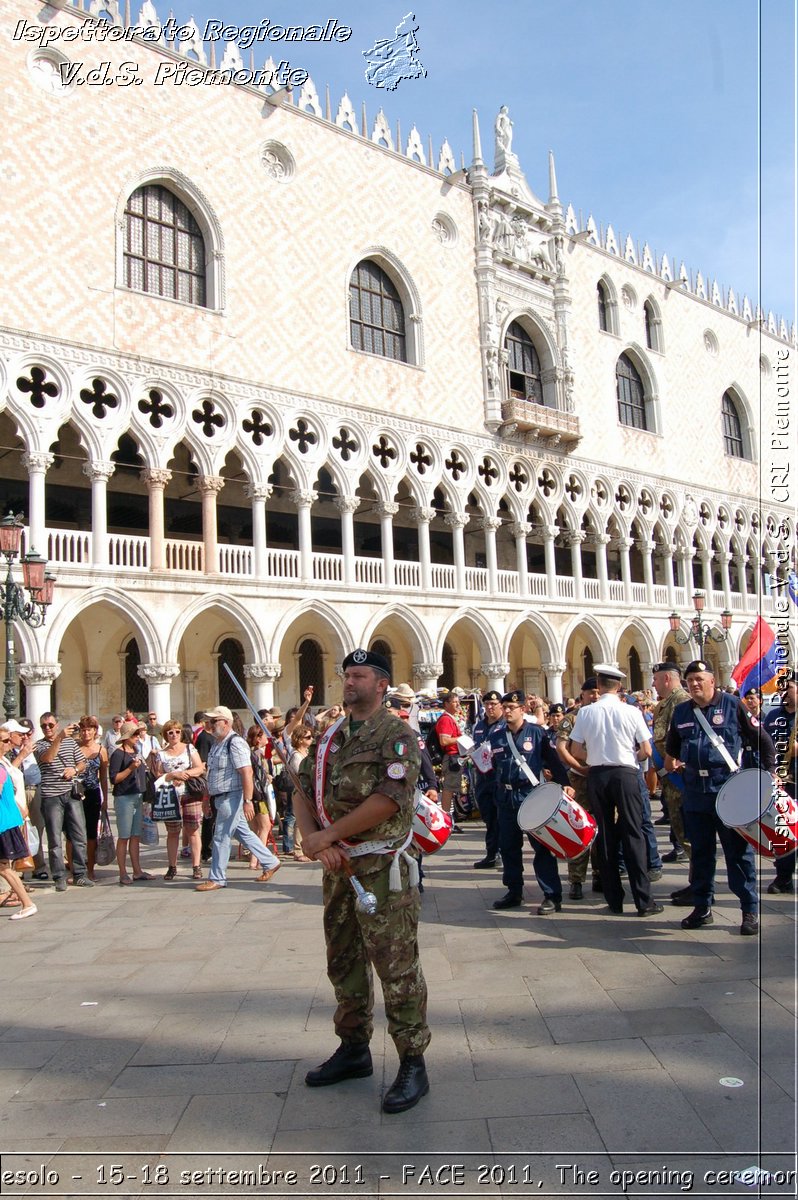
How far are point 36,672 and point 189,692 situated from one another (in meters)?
5.52

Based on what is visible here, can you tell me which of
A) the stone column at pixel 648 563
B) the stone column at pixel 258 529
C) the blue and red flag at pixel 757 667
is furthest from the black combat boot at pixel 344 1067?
the stone column at pixel 648 563

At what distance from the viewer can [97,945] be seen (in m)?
5.84

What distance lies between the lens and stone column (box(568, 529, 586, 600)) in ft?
81.1

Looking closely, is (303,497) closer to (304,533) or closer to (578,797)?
(304,533)

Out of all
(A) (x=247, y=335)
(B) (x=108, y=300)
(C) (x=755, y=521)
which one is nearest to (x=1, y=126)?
(B) (x=108, y=300)

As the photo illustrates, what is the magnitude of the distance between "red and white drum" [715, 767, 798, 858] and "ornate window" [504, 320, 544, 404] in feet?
66.6

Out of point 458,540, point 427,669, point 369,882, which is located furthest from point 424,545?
point 369,882

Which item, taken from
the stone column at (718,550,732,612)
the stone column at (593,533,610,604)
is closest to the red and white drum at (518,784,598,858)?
the stone column at (593,533,610,604)

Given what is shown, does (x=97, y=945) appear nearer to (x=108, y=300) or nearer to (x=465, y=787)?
(x=465, y=787)

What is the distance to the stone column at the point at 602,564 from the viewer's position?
25.5 metres

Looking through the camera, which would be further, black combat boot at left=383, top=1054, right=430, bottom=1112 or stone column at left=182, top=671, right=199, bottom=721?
stone column at left=182, top=671, right=199, bottom=721

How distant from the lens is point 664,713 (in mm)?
7520

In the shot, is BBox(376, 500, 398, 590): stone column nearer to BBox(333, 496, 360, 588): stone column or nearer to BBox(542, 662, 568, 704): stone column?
BBox(333, 496, 360, 588): stone column

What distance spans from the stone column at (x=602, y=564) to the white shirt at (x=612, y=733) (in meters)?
19.8
